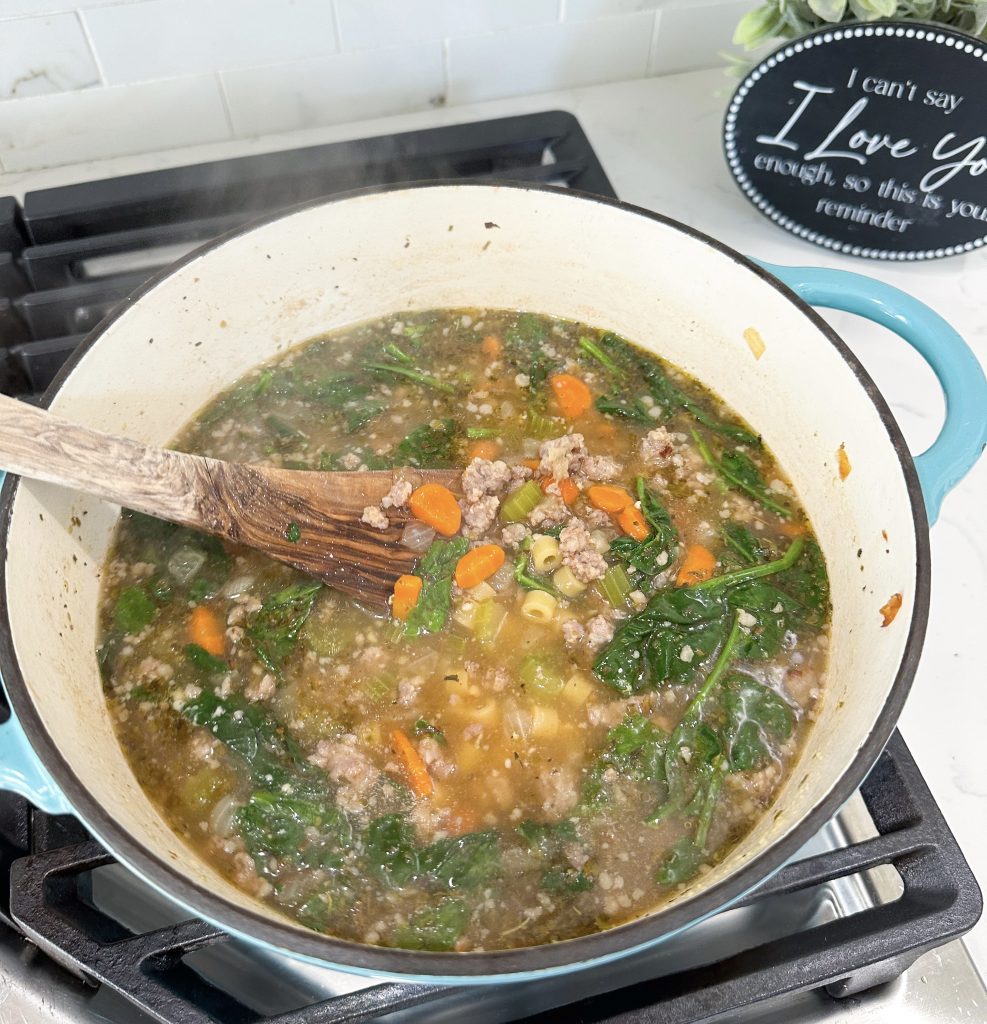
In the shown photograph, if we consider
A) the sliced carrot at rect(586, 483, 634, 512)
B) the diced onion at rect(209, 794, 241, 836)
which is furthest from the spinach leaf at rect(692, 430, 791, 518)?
the diced onion at rect(209, 794, 241, 836)

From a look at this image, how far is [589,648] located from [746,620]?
1.13ft

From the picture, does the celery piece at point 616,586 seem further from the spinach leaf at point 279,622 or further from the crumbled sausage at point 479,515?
the spinach leaf at point 279,622

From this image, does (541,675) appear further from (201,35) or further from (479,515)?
(201,35)

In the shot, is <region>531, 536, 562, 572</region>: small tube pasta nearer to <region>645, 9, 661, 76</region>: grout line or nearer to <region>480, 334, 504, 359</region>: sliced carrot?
<region>480, 334, 504, 359</region>: sliced carrot

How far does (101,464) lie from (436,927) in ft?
3.29

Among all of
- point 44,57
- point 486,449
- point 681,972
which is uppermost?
point 44,57

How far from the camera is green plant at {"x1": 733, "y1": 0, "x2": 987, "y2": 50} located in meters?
2.22

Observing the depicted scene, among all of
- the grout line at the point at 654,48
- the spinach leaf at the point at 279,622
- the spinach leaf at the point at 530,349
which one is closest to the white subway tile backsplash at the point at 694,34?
the grout line at the point at 654,48

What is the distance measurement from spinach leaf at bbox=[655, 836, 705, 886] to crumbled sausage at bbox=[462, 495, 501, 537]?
0.76m

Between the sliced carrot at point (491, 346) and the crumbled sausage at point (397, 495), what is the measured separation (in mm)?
565

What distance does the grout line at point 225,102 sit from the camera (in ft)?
8.52

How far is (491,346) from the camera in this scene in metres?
2.46

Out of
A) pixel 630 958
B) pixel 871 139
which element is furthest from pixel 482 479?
pixel 871 139

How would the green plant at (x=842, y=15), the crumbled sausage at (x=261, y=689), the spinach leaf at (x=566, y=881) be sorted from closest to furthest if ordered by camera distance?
the spinach leaf at (x=566, y=881) → the crumbled sausage at (x=261, y=689) → the green plant at (x=842, y=15)
